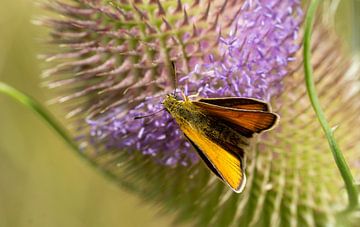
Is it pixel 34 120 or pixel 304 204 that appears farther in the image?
pixel 34 120

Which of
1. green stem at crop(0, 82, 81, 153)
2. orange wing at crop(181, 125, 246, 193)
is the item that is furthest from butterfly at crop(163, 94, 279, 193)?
green stem at crop(0, 82, 81, 153)

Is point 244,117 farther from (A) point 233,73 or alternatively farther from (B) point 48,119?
(B) point 48,119

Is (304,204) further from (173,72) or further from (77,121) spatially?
(77,121)

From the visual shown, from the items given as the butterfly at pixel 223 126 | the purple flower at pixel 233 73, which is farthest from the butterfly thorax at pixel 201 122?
the purple flower at pixel 233 73

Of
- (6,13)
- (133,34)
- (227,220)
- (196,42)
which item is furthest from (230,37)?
(6,13)

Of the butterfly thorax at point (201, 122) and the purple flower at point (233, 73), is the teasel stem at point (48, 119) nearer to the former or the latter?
the purple flower at point (233, 73)

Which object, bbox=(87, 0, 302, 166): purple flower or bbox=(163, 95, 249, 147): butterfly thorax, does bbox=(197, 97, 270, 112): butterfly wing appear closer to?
bbox=(163, 95, 249, 147): butterfly thorax

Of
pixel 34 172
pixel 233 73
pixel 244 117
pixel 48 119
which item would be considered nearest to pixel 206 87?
pixel 233 73

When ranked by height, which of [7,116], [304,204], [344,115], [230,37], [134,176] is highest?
[7,116]

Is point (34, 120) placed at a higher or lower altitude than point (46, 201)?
higher
